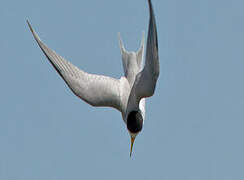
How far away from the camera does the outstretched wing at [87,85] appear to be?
12750 mm

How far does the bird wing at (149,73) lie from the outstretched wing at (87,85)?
1.36 ft

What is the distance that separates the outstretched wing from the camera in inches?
502

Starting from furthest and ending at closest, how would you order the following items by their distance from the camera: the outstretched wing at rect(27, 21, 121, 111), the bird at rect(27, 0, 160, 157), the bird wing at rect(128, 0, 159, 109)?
1. the outstretched wing at rect(27, 21, 121, 111)
2. the bird at rect(27, 0, 160, 157)
3. the bird wing at rect(128, 0, 159, 109)

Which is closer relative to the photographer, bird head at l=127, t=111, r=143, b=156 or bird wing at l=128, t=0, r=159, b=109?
bird wing at l=128, t=0, r=159, b=109

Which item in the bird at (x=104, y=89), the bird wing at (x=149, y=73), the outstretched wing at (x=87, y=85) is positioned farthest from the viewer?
the outstretched wing at (x=87, y=85)

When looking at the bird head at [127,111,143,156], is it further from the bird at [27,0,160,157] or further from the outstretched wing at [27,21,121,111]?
the outstretched wing at [27,21,121,111]

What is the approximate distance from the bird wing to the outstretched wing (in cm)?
41

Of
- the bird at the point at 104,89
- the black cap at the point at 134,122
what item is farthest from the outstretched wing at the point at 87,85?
the black cap at the point at 134,122

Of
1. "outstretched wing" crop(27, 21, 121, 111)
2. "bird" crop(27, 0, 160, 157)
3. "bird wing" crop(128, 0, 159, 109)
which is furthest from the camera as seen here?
"outstretched wing" crop(27, 21, 121, 111)

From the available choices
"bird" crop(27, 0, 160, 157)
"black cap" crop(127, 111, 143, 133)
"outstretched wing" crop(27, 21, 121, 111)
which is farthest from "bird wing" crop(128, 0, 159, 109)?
"outstretched wing" crop(27, 21, 121, 111)

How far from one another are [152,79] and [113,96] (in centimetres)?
166

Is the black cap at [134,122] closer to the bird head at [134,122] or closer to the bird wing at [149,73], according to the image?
the bird head at [134,122]

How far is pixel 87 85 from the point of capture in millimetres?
12812

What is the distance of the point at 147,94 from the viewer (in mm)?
11867
